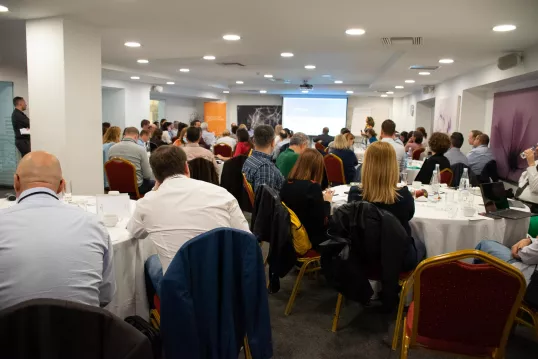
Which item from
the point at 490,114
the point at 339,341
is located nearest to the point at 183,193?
the point at 339,341

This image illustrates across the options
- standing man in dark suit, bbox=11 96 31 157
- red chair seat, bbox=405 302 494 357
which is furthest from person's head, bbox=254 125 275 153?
standing man in dark suit, bbox=11 96 31 157

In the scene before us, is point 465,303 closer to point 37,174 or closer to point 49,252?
point 49,252

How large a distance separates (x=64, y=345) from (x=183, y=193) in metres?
1.25

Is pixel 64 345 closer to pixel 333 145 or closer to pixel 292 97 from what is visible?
pixel 333 145

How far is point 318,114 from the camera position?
18.5 meters

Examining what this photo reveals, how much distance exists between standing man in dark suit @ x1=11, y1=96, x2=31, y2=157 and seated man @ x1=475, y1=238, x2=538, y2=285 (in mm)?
7461

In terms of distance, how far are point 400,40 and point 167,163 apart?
4.08 metres

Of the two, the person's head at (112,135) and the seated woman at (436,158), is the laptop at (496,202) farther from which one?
the person's head at (112,135)

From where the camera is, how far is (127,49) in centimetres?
720

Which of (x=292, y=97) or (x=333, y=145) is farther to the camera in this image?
(x=292, y=97)

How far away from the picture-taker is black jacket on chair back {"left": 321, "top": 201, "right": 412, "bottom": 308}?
2736 mm

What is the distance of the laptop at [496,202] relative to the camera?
3.36 m

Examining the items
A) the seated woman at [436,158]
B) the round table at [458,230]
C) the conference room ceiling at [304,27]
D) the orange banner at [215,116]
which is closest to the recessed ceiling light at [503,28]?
the conference room ceiling at [304,27]


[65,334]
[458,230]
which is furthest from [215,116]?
[65,334]
